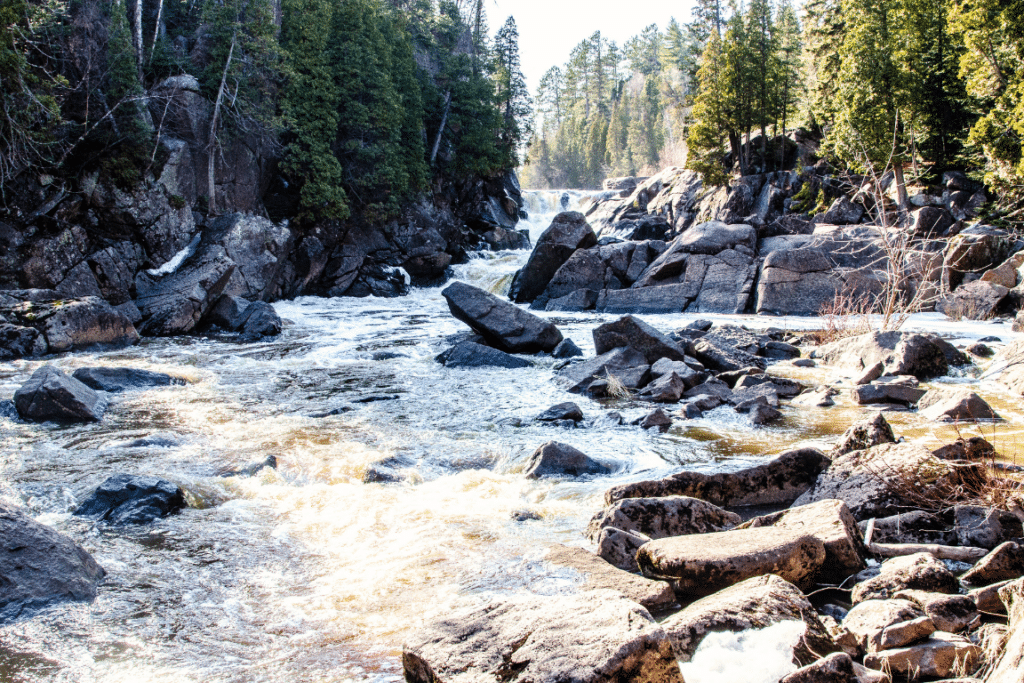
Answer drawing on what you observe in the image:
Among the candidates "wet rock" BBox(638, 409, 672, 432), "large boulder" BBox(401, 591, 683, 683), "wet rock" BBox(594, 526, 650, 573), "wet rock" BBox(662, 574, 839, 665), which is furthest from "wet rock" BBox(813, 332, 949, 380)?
"large boulder" BBox(401, 591, 683, 683)

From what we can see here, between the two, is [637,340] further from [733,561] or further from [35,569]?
[35,569]

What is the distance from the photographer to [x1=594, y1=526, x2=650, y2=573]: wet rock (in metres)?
4.80

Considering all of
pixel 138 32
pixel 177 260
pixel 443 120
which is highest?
pixel 138 32

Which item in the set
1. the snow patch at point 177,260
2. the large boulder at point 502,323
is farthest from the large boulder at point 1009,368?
the snow patch at point 177,260

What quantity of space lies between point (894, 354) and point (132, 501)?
1132 cm

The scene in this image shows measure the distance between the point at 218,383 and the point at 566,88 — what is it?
86.8 metres

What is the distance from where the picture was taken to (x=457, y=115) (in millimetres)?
38062

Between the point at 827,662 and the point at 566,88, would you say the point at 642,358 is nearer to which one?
the point at 827,662

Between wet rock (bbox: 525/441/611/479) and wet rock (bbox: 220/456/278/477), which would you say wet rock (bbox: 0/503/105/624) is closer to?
wet rock (bbox: 220/456/278/477)

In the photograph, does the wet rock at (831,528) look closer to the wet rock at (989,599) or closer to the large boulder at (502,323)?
the wet rock at (989,599)

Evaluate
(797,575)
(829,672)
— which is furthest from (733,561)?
(829,672)

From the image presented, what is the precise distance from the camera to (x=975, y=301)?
60.2 ft

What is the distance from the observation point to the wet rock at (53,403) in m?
9.10

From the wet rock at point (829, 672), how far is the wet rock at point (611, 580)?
117 cm
